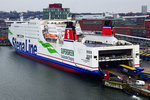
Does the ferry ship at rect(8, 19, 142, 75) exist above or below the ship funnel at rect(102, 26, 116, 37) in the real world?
below

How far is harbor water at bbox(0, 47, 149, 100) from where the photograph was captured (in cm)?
2448

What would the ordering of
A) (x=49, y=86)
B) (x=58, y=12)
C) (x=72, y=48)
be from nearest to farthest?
(x=49, y=86) → (x=72, y=48) → (x=58, y=12)

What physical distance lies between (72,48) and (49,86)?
6.58 m

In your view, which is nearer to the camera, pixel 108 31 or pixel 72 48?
pixel 72 48

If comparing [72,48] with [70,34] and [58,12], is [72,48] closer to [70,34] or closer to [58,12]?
[70,34]

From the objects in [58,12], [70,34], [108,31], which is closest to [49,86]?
[70,34]

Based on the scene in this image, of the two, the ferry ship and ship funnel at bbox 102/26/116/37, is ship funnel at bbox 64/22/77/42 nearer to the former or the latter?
the ferry ship

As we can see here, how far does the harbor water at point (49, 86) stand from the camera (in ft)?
80.3

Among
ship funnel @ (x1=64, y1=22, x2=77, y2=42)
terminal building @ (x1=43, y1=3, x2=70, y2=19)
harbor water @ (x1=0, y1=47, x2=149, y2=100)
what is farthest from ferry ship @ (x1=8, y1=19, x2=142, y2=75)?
terminal building @ (x1=43, y1=3, x2=70, y2=19)

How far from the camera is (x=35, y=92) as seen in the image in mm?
26047

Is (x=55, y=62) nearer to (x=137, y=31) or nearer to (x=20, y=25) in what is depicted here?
(x=20, y=25)

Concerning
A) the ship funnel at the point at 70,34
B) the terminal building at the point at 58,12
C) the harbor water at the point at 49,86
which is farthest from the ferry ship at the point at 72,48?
the terminal building at the point at 58,12

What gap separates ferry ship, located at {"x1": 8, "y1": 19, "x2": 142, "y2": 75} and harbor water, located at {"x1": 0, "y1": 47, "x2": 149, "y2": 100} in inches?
65.3

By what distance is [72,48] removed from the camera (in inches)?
1275
